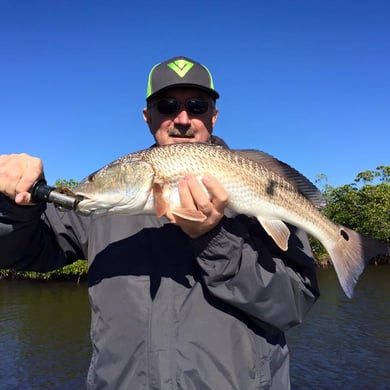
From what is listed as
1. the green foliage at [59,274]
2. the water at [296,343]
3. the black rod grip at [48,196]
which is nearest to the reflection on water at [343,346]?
the water at [296,343]

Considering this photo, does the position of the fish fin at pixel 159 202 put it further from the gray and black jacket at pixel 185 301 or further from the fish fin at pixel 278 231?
the fish fin at pixel 278 231

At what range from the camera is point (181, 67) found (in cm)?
356

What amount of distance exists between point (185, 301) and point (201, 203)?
645 mm

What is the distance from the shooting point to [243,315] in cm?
276

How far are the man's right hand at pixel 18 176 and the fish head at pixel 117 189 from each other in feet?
1.24

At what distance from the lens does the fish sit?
3.06m

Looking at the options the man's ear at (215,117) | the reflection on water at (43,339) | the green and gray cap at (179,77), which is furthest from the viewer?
the reflection on water at (43,339)

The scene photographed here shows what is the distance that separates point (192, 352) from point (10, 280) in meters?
Result: 39.0

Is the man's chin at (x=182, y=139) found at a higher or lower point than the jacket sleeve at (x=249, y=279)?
higher

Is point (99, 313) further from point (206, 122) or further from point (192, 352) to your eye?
point (206, 122)

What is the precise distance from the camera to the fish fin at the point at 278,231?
2.89 m

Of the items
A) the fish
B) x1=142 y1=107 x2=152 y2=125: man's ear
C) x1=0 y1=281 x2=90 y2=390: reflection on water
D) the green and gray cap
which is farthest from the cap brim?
x1=0 y1=281 x2=90 y2=390: reflection on water

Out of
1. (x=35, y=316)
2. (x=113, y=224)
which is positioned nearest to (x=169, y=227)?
(x=113, y=224)

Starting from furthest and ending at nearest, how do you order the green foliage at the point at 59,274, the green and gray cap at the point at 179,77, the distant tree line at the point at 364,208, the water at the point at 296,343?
the distant tree line at the point at 364,208, the green foliage at the point at 59,274, the water at the point at 296,343, the green and gray cap at the point at 179,77
